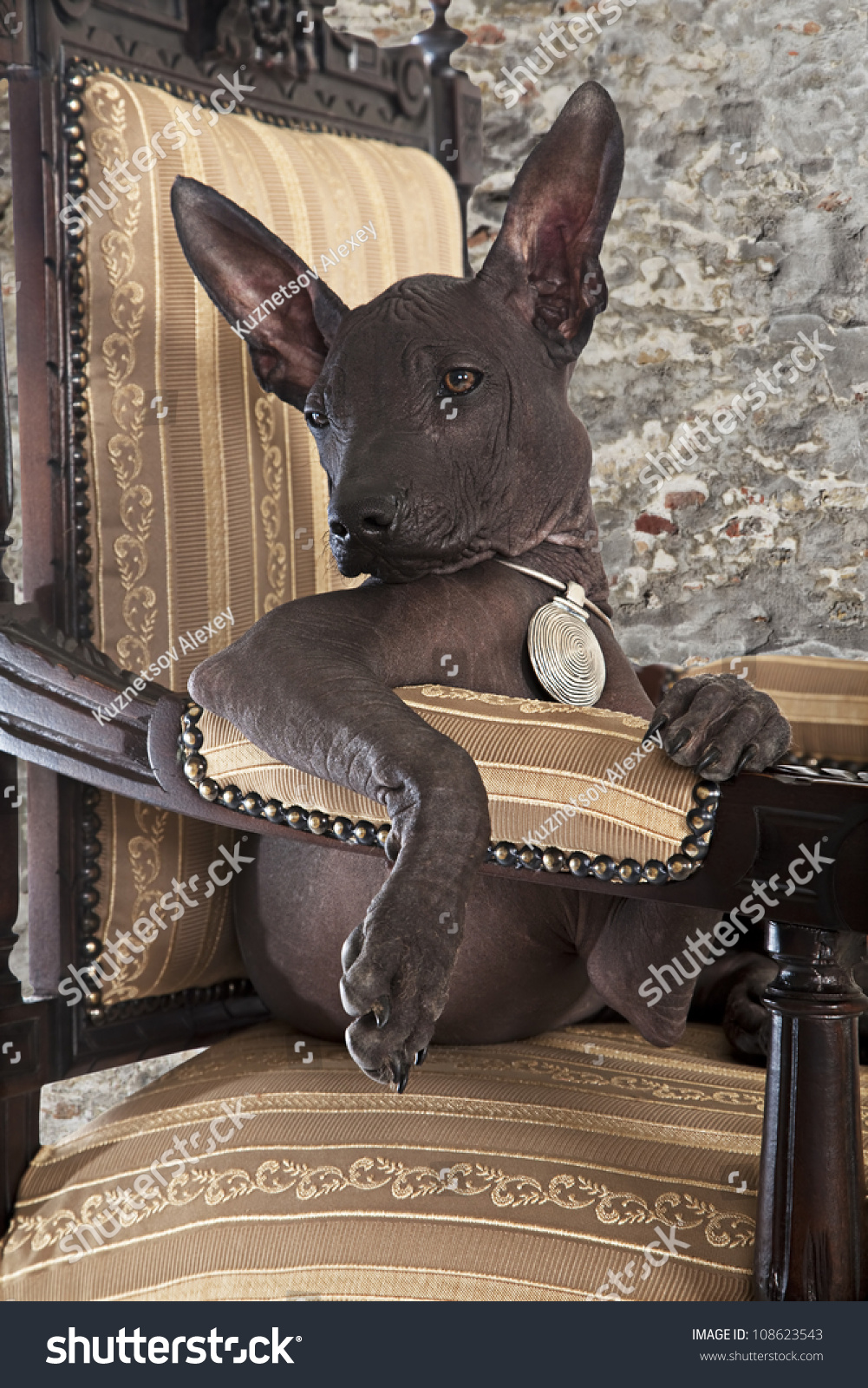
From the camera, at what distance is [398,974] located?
2.33 ft

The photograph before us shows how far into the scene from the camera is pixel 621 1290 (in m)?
0.90

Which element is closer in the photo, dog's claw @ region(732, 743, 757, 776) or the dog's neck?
dog's claw @ region(732, 743, 757, 776)

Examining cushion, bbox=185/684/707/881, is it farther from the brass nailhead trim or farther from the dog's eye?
the dog's eye

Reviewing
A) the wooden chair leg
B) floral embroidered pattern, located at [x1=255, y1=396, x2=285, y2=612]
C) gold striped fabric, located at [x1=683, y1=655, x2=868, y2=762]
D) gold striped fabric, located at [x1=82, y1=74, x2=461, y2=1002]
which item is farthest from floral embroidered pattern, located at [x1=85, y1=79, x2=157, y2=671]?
the wooden chair leg

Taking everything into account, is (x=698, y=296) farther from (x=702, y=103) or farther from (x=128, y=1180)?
(x=128, y=1180)

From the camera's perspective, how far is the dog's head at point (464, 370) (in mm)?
1041

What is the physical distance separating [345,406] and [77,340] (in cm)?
42

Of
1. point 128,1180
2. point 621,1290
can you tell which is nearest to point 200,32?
point 128,1180

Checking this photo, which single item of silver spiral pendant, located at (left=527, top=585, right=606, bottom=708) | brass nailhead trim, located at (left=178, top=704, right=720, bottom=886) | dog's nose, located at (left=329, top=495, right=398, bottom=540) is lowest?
brass nailhead trim, located at (left=178, top=704, right=720, bottom=886)

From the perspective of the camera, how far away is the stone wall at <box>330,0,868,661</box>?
9.69 feet

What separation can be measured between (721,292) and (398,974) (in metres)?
2.70

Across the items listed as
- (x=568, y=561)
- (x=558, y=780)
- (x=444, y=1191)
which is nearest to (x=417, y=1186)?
(x=444, y=1191)

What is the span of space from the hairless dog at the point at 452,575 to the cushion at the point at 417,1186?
0.09 m

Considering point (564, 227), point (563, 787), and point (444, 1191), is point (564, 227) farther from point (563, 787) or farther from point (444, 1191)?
point (444, 1191)
